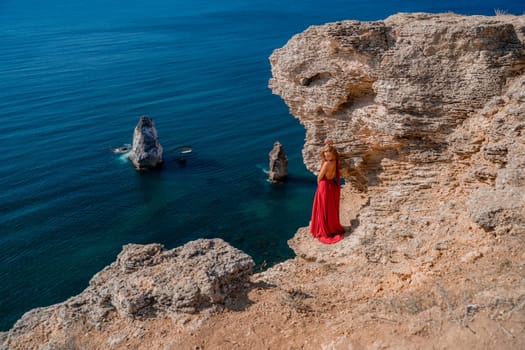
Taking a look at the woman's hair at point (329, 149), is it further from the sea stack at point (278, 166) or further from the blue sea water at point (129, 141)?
the sea stack at point (278, 166)

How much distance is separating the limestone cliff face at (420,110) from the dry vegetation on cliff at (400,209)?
4 cm

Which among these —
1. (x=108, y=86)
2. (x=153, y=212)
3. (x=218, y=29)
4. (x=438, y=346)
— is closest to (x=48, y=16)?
(x=218, y=29)

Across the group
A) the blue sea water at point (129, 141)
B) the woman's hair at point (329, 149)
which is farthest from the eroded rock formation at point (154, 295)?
the blue sea water at point (129, 141)

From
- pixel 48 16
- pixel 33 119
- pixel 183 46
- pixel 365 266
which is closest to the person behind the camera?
pixel 365 266

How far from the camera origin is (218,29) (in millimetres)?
90125

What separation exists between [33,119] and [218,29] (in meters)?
51.4

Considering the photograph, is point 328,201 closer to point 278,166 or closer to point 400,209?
point 400,209

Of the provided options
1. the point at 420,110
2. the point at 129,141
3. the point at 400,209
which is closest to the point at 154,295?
the point at 400,209

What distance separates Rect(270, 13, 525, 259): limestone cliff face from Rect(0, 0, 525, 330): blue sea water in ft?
26.6

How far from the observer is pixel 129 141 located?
1688 inches

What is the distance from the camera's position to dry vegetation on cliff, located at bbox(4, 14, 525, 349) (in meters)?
9.10

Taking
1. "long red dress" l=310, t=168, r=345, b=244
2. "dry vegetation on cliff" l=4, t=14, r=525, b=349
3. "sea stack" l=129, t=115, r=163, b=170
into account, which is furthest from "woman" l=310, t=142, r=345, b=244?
"sea stack" l=129, t=115, r=163, b=170

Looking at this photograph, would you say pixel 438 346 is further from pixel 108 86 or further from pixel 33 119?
pixel 108 86

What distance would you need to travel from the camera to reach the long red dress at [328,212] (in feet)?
59.6
